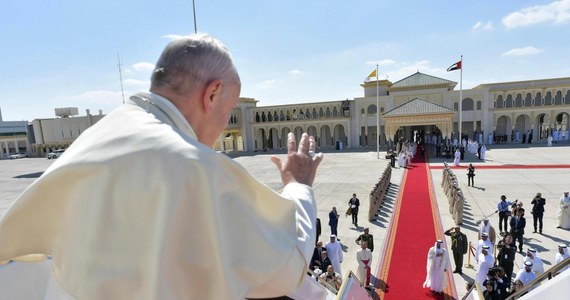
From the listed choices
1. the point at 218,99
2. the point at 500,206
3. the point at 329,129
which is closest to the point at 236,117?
the point at 329,129

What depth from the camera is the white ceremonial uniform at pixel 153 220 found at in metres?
0.82

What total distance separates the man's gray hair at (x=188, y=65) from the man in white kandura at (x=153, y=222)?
0.15 m

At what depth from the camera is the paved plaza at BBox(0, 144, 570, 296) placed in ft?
31.1

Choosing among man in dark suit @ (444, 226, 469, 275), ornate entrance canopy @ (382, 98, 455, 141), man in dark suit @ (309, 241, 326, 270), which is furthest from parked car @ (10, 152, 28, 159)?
man in dark suit @ (444, 226, 469, 275)

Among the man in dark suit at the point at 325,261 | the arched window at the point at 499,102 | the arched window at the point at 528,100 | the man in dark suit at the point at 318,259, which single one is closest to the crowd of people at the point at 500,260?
the man in dark suit at the point at 325,261

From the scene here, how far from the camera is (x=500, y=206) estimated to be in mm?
10086

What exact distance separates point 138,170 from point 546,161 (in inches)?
1125

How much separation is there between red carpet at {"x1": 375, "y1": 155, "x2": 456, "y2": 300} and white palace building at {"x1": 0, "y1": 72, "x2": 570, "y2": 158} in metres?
16.9

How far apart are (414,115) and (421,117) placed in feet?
2.09

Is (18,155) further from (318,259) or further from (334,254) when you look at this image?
(318,259)

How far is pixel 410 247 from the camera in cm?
904

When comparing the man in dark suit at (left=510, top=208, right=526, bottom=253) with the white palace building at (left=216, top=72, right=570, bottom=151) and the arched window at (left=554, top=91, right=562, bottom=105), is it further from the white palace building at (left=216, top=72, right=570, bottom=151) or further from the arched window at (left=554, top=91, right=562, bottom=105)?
the arched window at (left=554, top=91, right=562, bottom=105)

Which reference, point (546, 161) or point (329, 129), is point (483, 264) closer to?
point (546, 161)

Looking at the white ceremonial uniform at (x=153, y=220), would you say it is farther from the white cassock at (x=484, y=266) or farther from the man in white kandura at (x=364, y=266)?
the white cassock at (x=484, y=266)
